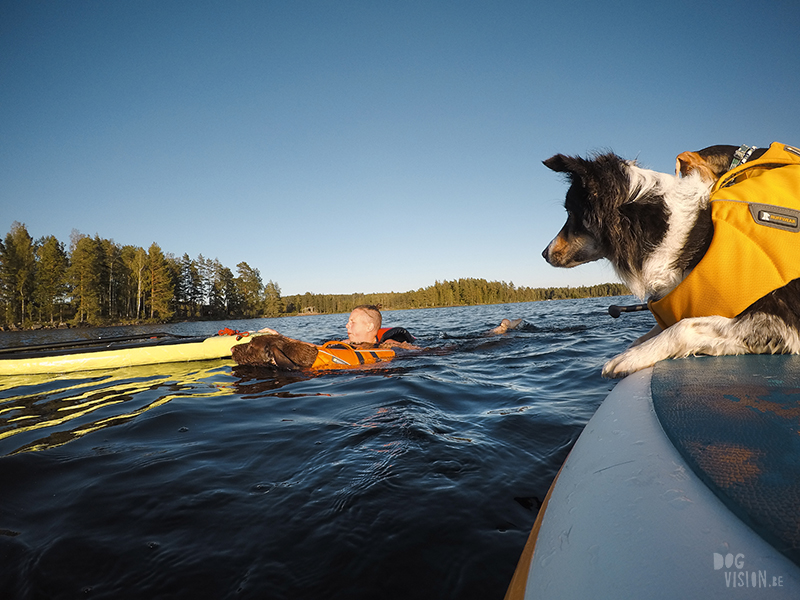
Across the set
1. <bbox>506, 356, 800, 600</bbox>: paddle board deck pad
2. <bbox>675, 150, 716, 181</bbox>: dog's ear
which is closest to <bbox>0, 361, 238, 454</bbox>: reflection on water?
<bbox>506, 356, 800, 600</bbox>: paddle board deck pad

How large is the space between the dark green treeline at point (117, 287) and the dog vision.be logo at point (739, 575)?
26973mm

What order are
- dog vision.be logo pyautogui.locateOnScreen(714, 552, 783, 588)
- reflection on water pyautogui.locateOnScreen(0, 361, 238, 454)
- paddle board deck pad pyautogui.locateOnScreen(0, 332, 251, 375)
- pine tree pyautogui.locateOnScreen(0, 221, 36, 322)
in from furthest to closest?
pine tree pyautogui.locateOnScreen(0, 221, 36, 322) < paddle board deck pad pyautogui.locateOnScreen(0, 332, 251, 375) < reflection on water pyautogui.locateOnScreen(0, 361, 238, 454) < dog vision.be logo pyautogui.locateOnScreen(714, 552, 783, 588)

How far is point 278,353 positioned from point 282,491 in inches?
191

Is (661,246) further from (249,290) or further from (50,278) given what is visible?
(249,290)

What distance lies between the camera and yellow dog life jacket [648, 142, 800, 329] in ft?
7.84

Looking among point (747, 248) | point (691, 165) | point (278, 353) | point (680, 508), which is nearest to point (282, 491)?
point (680, 508)

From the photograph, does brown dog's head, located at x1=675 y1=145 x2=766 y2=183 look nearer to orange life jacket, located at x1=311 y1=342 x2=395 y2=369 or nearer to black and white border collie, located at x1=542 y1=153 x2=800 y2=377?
black and white border collie, located at x1=542 y1=153 x2=800 y2=377

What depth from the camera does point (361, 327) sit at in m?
8.64

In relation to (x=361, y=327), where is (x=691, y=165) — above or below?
above

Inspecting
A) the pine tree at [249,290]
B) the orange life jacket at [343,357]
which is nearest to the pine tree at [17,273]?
the pine tree at [249,290]

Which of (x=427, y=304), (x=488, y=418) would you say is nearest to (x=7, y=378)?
(x=488, y=418)

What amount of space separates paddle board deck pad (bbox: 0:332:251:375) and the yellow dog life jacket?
7484mm

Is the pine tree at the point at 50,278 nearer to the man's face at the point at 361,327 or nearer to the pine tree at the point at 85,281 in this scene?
the pine tree at the point at 85,281

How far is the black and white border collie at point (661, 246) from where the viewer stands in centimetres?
253
